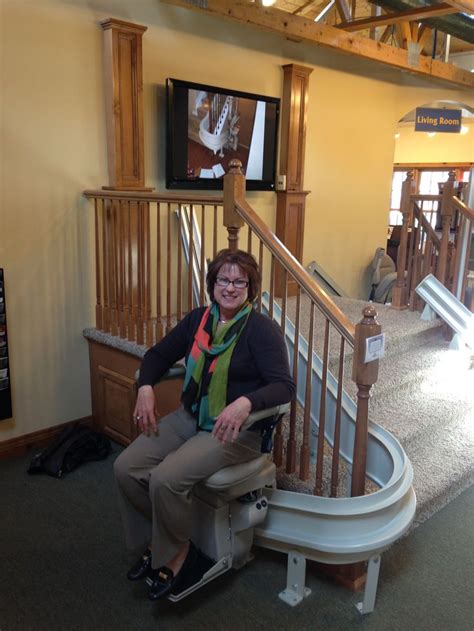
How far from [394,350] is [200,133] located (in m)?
1.99

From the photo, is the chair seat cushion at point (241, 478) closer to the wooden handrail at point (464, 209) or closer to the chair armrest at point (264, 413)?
the chair armrest at point (264, 413)

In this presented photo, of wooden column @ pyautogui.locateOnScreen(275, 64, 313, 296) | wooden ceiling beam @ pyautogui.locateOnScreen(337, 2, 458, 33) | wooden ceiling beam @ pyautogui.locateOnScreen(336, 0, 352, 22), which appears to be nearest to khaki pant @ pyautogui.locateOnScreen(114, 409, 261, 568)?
wooden column @ pyautogui.locateOnScreen(275, 64, 313, 296)

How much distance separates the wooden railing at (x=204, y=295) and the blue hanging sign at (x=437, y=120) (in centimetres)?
236

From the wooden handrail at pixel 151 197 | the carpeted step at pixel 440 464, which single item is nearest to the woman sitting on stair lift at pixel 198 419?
the wooden handrail at pixel 151 197

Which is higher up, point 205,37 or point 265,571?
point 205,37

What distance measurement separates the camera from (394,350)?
12.8 ft

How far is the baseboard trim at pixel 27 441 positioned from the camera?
10.8ft

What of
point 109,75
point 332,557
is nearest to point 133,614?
point 332,557

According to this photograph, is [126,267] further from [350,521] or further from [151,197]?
[350,521]

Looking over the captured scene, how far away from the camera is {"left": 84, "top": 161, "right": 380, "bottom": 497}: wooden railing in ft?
7.17

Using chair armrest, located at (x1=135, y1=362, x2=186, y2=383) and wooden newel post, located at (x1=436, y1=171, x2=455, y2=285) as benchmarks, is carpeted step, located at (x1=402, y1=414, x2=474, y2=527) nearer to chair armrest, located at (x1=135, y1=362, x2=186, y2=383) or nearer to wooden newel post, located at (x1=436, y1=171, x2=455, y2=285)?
chair armrest, located at (x1=135, y1=362, x2=186, y2=383)

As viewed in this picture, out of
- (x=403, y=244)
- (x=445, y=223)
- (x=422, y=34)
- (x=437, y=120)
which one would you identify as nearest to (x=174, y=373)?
(x=403, y=244)

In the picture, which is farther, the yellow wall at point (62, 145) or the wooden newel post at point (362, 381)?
the yellow wall at point (62, 145)

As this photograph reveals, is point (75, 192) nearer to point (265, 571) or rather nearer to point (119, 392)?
point (119, 392)
